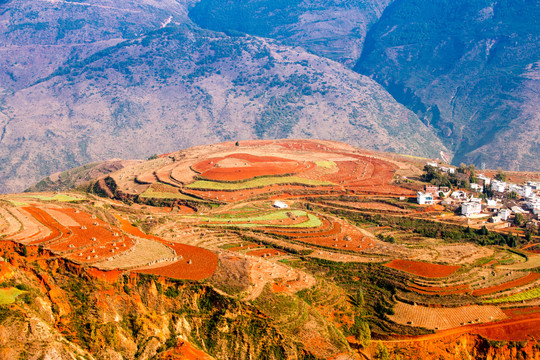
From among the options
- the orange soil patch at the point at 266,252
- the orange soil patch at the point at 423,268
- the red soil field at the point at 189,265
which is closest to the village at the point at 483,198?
the orange soil patch at the point at 423,268

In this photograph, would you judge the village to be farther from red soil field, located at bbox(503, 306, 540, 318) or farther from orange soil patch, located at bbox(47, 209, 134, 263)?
orange soil patch, located at bbox(47, 209, 134, 263)

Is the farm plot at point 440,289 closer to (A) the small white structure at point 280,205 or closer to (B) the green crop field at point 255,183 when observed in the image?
(A) the small white structure at point 280,205

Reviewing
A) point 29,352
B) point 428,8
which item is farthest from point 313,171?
point 428,8

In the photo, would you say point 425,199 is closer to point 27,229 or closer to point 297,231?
point 297,231

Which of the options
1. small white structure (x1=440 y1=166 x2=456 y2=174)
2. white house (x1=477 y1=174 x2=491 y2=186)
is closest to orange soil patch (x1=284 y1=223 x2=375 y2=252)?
white house (x1=477 y1=174 x2=491 y2=186)

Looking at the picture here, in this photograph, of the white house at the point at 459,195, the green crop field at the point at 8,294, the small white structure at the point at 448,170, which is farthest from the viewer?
the small white structure at the point at 448,170

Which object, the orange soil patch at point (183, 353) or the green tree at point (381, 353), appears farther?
the green tree at point (381, 353)

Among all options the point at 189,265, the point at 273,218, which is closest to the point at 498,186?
the point at 273,218
